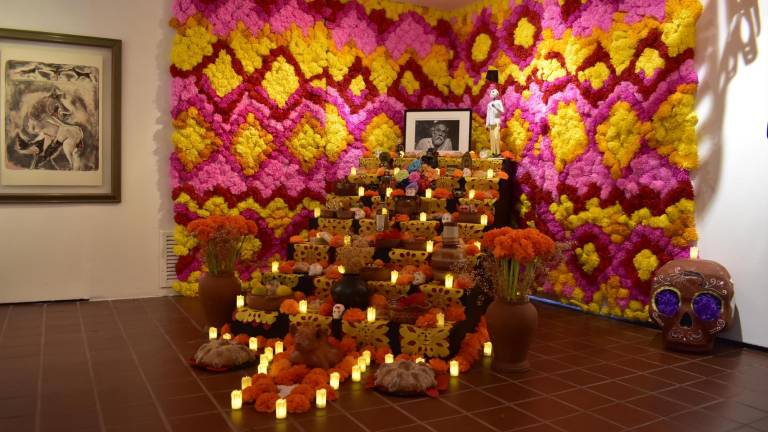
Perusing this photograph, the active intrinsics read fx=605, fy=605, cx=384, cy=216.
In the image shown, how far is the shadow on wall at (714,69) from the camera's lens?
5.20 metres

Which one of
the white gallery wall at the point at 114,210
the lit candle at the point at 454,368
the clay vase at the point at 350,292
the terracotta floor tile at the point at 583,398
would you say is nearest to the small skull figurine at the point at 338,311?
the clay vase at the point at 350,292

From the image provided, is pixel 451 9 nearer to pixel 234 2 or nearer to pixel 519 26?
pixel 519 26

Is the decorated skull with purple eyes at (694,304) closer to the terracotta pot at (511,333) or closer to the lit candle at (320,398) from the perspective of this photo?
the terracotta pot at (511,333)

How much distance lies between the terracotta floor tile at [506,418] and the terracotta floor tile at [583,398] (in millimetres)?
404

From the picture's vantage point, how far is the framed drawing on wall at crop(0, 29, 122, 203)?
6.26 metres

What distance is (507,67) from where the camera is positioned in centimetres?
768

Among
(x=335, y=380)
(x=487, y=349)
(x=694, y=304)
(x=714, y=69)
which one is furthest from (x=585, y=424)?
(x=714, y=69)

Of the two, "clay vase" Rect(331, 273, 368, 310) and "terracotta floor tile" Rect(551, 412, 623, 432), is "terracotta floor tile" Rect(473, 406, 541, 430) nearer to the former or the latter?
"terracotta floor tile" Rect(551, 412, 623, 432)

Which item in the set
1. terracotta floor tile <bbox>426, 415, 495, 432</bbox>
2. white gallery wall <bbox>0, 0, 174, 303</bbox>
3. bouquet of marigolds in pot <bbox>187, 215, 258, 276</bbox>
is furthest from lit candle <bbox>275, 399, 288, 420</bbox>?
white gallery wall <bbox>0, 0, 174, 303</bbox>

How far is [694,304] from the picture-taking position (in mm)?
5078

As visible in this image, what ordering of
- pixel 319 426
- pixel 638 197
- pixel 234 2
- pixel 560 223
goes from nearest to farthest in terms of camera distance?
pixel 319 426, pixel 638 197, pixel 560 223, pixel 234 2

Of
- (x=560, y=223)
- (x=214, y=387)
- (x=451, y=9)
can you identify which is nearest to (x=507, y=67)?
(x=451, y=9)

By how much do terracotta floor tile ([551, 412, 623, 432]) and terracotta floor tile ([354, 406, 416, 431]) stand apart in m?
0.87

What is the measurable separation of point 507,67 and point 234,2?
345 cm
